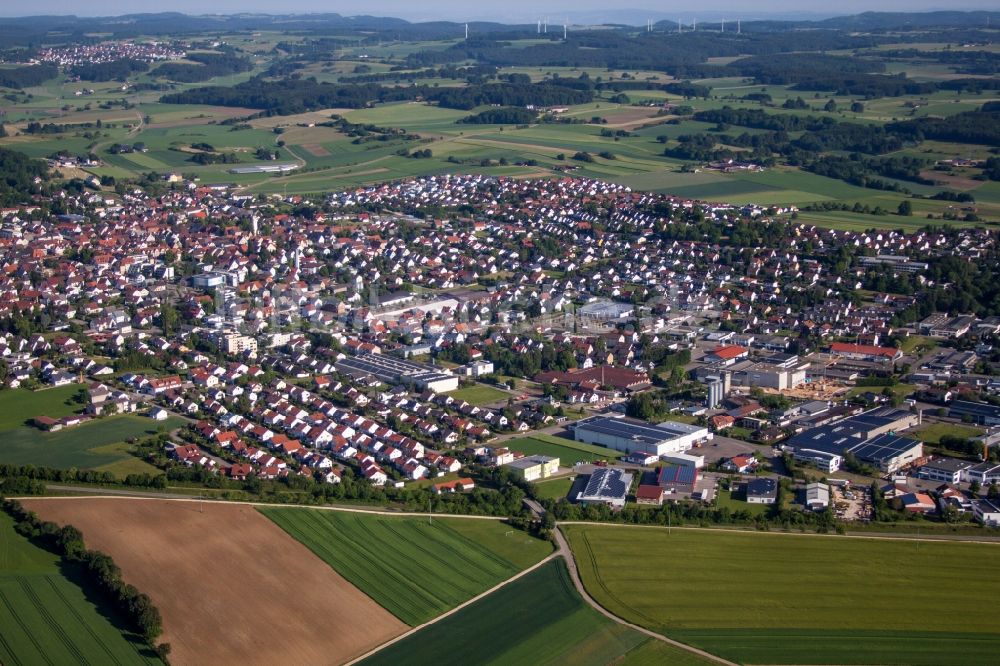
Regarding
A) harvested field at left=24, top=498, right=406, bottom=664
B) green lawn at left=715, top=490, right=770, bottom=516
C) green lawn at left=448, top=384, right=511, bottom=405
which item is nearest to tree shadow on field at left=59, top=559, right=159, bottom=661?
harvested field at left=24, top=498, right=406, bottom=664

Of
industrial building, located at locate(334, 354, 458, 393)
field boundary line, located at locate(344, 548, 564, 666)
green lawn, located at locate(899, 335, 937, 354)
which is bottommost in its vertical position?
field boundary line, located at locate(344, 548, 564, 666)

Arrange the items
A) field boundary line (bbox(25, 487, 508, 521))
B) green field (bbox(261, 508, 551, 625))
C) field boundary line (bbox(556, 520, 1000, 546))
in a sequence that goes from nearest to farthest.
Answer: green field (bbox(261, 508, 551, 625)), field boundary line (bbox(556, 520, 1000, 546)), field boundary line (bbox(25, 487, 508, 521))

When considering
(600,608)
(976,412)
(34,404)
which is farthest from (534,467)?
(34,404)

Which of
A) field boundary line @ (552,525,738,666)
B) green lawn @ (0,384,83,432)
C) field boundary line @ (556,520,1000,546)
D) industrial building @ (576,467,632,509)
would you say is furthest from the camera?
green lawn @ (0,384,83,432)

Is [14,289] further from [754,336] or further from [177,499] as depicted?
[754,336]

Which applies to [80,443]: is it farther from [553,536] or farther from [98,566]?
[553,536]

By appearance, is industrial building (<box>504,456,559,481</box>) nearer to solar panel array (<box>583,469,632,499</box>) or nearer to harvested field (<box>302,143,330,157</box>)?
solar panel array (<box>583,469,632,499</box>)

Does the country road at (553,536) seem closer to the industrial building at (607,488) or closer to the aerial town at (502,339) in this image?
the industrial building at (607,488)
